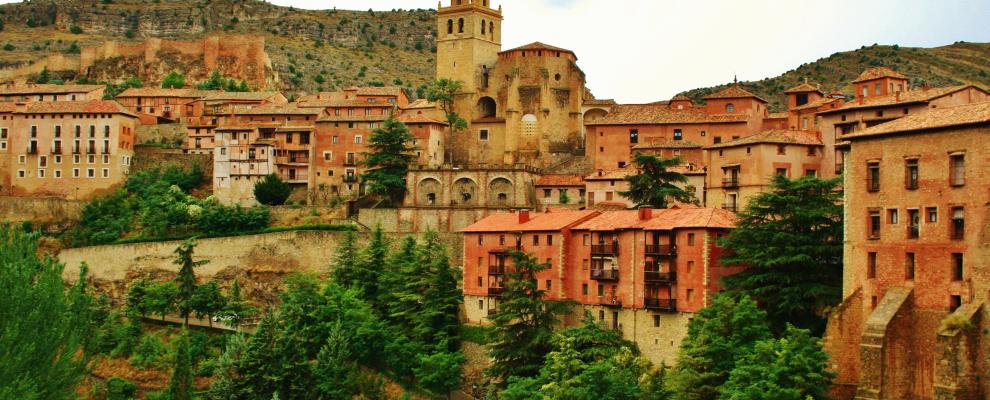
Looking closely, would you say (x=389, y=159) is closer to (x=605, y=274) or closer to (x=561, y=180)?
(x=561, y=180)

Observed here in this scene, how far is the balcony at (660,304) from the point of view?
165 ft

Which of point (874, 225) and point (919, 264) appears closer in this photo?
point (919, 264)

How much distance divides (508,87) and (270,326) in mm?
29578

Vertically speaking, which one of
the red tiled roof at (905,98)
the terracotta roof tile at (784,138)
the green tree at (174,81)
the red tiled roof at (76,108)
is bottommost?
the terracotta roof tile at (784,138)

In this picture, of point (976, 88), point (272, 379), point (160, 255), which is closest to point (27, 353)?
point (272, 379)

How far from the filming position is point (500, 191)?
241ft

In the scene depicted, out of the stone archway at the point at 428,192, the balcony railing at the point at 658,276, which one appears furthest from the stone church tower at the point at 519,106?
the balcony railing at the point at 658,276

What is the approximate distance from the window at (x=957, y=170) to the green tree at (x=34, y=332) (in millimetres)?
27952

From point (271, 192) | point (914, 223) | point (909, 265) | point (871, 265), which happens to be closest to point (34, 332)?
point (871, 265)

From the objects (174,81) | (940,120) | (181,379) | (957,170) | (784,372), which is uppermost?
(174,81)

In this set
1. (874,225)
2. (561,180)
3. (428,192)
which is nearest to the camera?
(874,225)

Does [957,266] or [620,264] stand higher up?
[957,266]

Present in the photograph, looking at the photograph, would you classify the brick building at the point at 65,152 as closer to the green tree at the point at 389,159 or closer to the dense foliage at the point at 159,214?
the dense foliage at the point at 159,214

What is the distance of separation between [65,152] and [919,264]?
202 ft
